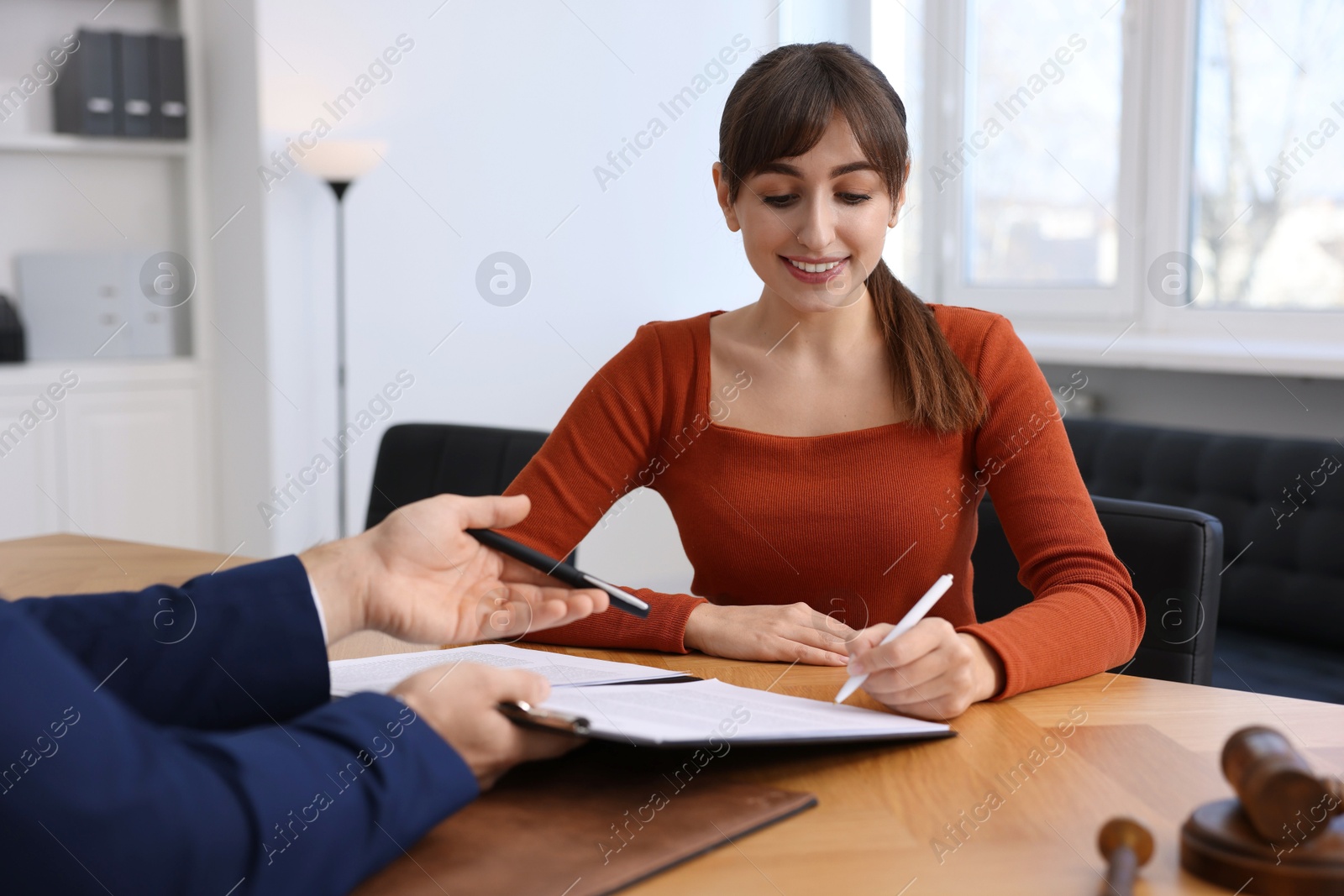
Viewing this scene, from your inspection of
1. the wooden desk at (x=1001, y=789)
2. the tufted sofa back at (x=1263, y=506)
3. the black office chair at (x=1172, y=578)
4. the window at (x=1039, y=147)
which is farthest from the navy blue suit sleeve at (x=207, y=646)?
the window at (x=1039, y=147)

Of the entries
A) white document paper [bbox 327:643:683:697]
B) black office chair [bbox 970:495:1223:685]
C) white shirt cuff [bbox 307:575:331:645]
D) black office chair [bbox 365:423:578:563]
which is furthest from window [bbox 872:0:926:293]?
white shirt cuff [bbox 307:575:331:645]

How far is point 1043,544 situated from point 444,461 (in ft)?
3.61

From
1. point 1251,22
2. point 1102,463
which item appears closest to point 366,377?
point 1102,463

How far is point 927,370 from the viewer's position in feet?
4.68

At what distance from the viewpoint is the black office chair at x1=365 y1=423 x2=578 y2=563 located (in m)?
1.96

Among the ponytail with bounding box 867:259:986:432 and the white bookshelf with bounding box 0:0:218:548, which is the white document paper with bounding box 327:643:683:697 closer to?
the ponytail with bounding box 867:259:986:432

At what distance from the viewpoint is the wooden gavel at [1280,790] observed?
2.03 feet

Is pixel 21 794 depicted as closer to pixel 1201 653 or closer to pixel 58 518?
pixel 1201 653

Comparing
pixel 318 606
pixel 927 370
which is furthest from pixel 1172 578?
pixel 318 606

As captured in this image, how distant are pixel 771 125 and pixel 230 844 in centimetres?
100

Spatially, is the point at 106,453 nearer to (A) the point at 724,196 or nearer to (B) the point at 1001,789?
(A) the point at 724,196

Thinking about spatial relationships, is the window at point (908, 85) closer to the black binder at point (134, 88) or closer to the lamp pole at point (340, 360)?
the lamp pole at point (340, 360)

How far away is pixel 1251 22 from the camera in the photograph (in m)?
3.12

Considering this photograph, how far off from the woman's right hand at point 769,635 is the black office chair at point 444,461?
74 cm
